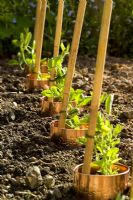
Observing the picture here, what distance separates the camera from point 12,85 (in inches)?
222

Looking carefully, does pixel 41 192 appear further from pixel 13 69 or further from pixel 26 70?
Answer: pixel 13 69

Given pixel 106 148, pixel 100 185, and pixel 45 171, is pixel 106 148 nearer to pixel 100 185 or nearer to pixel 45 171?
pixel 100 185

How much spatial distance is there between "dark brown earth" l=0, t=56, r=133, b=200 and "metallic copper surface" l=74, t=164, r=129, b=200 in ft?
0.22

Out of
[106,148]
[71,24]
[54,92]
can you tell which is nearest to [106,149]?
[106,148]

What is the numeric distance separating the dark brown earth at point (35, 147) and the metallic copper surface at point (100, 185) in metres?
0.07

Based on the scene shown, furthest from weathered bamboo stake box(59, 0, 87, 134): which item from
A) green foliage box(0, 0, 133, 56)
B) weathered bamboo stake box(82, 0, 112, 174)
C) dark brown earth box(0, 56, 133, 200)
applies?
green foliage box(0, 0, 133, 56)

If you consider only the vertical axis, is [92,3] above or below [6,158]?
above

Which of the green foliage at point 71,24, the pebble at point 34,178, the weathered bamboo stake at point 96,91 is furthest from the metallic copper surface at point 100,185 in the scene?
the green foliage at point 71,24

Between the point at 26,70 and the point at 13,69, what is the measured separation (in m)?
0.50

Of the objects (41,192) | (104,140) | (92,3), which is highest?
(92,3)

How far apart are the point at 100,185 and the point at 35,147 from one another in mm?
735

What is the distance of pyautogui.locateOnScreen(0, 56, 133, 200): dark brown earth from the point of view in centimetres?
324

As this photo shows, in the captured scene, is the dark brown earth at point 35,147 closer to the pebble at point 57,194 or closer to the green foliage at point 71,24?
the pebble at point 57,194

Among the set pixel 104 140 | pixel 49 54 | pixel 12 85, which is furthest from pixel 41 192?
pixel 49 54
